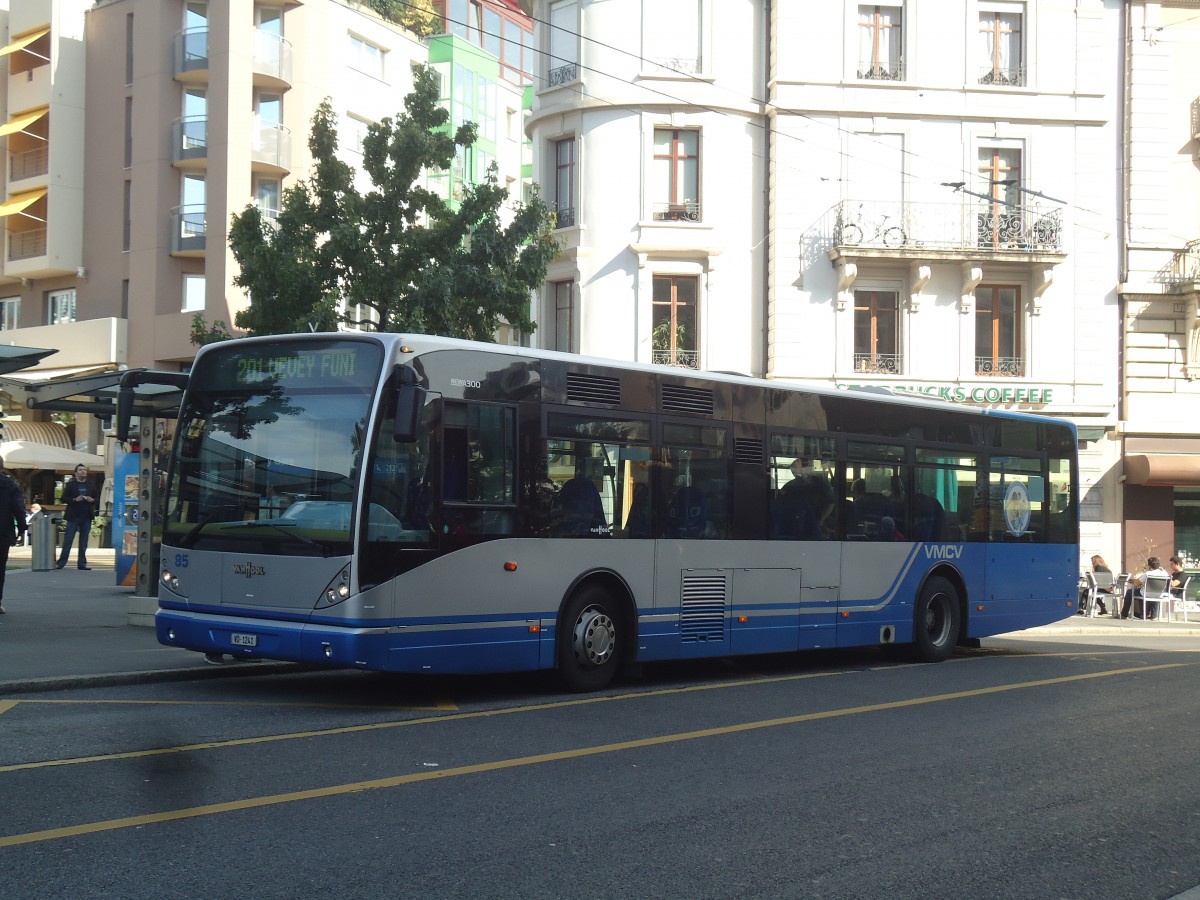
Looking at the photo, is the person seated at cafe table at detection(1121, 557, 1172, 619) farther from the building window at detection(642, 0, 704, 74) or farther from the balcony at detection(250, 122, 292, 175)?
the balcony at detection(250, 122, 292, 175)

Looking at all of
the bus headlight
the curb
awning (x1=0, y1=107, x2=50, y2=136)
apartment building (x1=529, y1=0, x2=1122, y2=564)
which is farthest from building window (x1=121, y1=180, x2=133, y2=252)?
the bus headlight

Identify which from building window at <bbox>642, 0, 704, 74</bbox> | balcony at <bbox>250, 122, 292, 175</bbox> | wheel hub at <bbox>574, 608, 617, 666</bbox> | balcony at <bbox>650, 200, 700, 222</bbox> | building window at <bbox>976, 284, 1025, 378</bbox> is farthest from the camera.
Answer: balcony at <bbox>250, 122, 292, 175</bbox>

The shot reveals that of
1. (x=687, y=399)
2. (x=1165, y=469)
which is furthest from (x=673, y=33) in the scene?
(x=687, y=399)

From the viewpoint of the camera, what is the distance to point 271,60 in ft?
135

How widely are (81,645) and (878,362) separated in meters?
22.8

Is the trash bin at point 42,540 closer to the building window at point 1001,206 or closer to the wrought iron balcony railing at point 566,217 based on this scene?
the wrought iron balcony railing at point 566,217

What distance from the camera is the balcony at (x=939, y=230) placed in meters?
32.7

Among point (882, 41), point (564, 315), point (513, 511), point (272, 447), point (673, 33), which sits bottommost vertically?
point (513, 511)

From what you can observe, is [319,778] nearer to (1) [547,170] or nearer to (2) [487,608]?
(2) [487,608]

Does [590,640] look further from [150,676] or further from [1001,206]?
[1001,206]

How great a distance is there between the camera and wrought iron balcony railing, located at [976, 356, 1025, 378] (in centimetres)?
3344

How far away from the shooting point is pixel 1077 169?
3366cm

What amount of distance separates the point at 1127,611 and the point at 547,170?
16.3 metres

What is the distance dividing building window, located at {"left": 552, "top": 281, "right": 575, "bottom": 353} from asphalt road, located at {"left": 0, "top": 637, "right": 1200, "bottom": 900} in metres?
21.2
